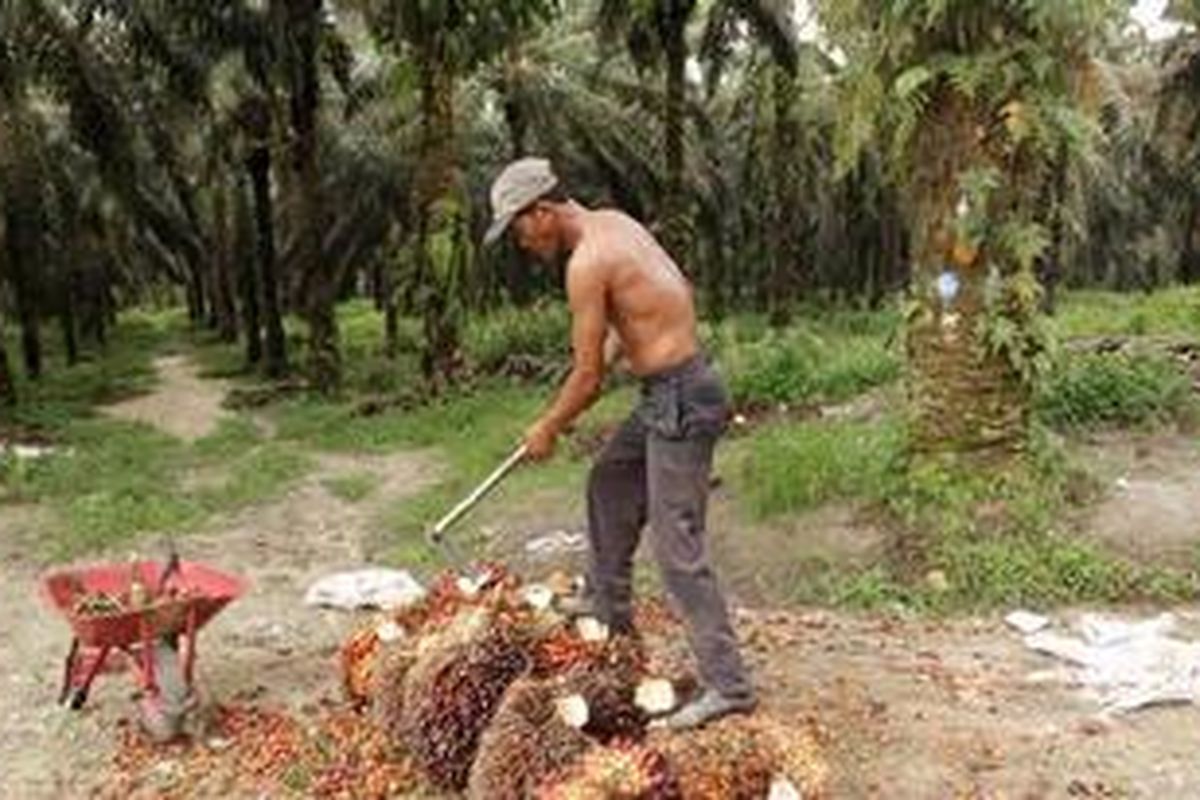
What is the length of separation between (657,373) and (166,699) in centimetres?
279

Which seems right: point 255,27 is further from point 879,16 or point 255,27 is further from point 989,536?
point 989,536

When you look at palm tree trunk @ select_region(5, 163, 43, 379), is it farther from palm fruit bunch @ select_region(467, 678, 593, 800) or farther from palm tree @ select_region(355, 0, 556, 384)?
palm fruit bunch @ select_region(467, 678, 593, 800)

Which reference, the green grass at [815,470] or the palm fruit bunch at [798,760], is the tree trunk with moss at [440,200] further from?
the palm fruit bunch at [798,760]

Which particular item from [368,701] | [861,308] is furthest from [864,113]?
[861,308]

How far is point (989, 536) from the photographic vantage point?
392 inches

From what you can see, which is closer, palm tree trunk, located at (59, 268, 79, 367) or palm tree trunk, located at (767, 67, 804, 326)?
palm tree trunk, located at (767, 67, 804, 326)

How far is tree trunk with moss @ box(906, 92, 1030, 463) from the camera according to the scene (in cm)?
1037

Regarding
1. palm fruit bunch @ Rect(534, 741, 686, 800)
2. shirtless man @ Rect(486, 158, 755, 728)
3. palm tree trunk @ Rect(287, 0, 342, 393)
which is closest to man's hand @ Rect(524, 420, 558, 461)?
shirtless man @ Rect(486, 158, 755, 728)

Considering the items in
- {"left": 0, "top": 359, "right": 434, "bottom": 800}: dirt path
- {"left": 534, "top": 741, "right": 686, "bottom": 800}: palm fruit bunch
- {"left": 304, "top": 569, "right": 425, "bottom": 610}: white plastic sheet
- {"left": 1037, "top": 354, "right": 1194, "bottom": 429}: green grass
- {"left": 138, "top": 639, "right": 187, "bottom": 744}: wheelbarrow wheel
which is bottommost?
{"left": 0, "top": 359, "right": 434, "bottom": 800}: dirt path

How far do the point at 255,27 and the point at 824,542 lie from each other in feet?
47.7

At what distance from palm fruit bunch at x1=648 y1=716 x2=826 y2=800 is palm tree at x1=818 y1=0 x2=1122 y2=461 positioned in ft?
15.8

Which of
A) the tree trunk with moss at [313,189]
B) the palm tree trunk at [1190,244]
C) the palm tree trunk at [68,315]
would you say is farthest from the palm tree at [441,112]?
the palm tree trunk at [1190,244]

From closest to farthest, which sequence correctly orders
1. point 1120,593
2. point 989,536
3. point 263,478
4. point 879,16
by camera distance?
point 1120,593
point 989,536
point 879,16
point 263,478

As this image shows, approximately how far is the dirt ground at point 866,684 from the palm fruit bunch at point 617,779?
42.7 inches
